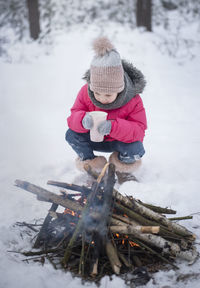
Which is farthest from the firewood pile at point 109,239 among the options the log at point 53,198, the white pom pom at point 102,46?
the white pom pom at point 102,46

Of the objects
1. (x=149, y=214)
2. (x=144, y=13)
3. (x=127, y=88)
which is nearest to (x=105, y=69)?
(x=127, y=88)

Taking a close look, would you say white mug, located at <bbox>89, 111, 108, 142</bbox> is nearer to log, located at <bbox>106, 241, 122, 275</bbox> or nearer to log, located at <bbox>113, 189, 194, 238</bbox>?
log, located at <bbox>113, 189, 194, 238</bbox>

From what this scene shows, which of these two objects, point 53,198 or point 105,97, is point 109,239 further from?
point 105,97

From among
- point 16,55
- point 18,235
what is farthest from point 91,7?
point 18,235

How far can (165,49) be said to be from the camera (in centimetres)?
723

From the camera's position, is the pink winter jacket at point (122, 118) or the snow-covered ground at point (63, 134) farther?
the pink winter jacket at point (122, 118)

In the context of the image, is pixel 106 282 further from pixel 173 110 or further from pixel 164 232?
pixel 173 110

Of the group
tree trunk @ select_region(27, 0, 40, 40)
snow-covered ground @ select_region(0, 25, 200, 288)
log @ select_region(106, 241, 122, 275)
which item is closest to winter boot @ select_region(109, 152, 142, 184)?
snow-covered ground @ select_region(0, 25, 200, 288)

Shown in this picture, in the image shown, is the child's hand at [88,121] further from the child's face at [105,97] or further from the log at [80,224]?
the log at [80,224]

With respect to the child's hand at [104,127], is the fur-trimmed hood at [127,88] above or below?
above

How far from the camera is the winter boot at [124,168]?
9.25 feet

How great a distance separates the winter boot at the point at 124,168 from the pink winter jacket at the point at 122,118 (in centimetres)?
29

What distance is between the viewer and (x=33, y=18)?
8164mm

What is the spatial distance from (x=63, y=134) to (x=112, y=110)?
1720 mm
